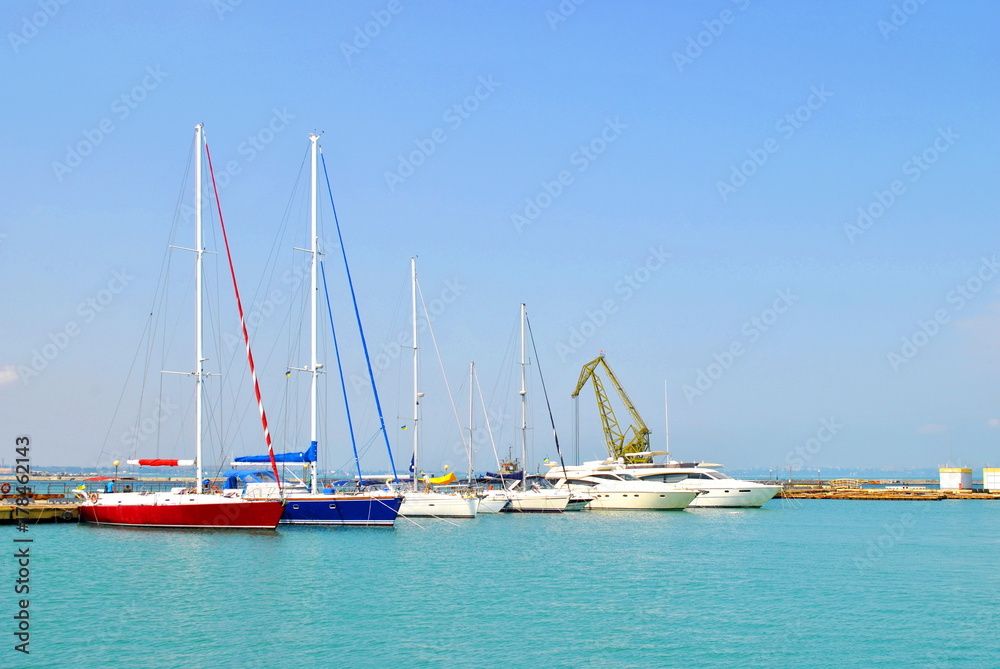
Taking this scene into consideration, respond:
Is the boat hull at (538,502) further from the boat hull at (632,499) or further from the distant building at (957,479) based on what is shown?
the distant building at (957,479)

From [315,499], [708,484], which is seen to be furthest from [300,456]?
[708,484]

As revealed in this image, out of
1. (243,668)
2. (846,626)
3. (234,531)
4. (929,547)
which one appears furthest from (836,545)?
(243,668)

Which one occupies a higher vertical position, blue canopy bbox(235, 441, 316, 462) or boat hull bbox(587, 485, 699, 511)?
blue canopy bbox(235, 441, 316, 462)

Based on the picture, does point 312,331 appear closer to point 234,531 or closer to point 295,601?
point 234,531

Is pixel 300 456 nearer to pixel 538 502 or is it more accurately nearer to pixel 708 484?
pixel 538 502

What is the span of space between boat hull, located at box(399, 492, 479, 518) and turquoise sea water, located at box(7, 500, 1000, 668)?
6049mm

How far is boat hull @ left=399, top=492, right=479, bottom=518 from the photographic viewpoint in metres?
55.2

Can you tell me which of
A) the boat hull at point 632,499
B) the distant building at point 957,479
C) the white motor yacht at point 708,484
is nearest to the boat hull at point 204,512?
the boat hull at point 632,499

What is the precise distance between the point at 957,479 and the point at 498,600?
93929 mm

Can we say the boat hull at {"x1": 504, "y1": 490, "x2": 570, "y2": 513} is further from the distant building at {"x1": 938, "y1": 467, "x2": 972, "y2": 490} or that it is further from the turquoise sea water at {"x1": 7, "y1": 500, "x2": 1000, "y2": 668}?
the distant building at {"x1": 938, "y1": 467, "x2": 972, "y2": 490}

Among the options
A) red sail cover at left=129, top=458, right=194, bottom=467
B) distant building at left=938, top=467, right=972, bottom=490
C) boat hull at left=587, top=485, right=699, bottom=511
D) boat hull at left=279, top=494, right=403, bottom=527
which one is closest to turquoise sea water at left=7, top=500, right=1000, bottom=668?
boat hull at left=279, top=494, right=403, bottom=527

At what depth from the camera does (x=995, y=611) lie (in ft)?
91.6

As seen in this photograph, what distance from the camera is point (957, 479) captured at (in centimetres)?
10650

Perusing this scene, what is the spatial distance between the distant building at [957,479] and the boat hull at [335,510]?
8245 centimetres
